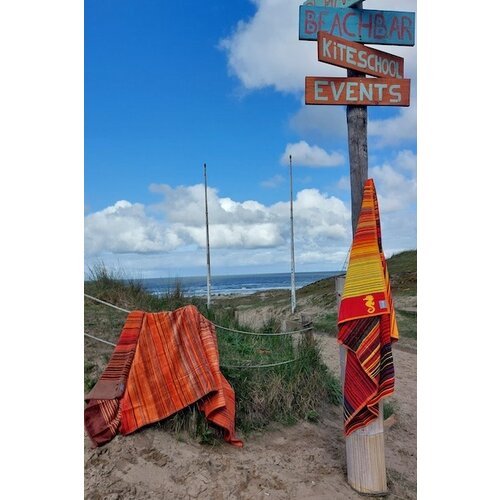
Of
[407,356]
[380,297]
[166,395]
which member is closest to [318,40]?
[380,297]

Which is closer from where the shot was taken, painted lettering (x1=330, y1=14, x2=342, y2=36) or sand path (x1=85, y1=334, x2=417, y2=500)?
sand path (x1=85, y1=334, x2=417, y2=500)

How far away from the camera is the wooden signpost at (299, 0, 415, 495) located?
96.7 inches

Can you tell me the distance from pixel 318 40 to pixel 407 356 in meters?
4.77

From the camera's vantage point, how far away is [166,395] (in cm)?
276

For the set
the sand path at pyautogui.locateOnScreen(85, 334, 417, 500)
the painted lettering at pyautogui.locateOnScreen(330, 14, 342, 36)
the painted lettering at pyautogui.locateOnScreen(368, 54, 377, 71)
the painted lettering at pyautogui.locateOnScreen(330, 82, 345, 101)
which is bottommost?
the sand path at pyautogui.locateOnScreen(85, 334, 417, 500)

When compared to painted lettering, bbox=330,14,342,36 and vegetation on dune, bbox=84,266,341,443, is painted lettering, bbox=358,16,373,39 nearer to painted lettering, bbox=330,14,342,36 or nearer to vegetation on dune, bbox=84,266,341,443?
painted lettering, bbox=330,14,342,36

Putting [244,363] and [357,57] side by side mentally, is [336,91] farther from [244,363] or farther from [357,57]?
[244,363]

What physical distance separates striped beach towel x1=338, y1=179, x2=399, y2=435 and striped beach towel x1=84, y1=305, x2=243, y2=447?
0.83 meters

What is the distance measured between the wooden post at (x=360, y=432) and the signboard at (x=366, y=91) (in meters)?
0.07

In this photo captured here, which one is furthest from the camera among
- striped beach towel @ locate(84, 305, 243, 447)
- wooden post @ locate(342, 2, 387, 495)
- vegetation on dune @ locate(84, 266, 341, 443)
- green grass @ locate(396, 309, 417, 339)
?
green grass @ locate(396, 309, 417, 339)

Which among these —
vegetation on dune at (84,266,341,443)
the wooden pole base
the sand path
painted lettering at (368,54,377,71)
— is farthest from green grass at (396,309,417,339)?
painted lettering at (368,54,377,71)

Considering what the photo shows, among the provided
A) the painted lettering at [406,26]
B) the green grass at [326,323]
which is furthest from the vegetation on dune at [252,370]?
the green grass at [326,323]

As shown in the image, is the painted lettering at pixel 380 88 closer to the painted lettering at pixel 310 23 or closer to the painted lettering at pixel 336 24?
the painted lettering at pixel 336 24
